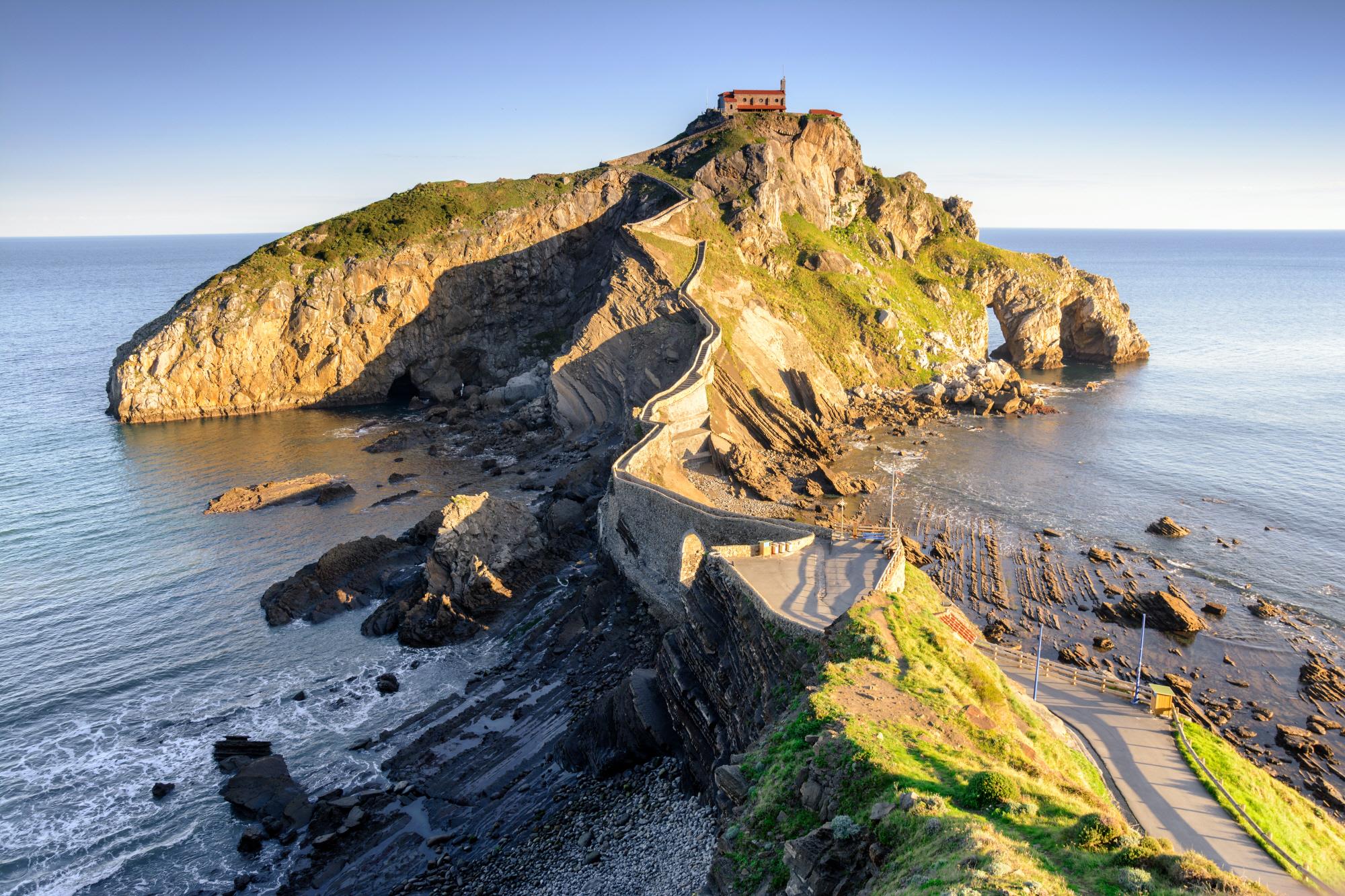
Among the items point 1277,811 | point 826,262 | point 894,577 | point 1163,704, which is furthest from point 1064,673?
point 826,262

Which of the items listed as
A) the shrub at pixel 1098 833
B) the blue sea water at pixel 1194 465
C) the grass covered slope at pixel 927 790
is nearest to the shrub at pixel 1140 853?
the grass covered slope at pixel 927 790

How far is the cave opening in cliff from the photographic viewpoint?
8338 centimetres

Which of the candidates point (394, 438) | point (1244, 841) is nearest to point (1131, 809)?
point (1244, 841)

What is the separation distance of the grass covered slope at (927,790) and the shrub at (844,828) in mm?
25

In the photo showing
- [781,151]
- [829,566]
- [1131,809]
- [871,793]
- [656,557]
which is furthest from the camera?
[781,151]

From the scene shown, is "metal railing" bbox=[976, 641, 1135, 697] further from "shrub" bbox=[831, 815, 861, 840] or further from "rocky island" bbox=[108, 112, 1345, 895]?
"shrub" bbox=[831, 815, 861, 840]

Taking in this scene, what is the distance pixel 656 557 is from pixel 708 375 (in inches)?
956

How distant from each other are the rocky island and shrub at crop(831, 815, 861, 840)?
0.10 metres

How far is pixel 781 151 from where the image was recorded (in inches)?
3378

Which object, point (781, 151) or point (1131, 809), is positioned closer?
point (1131, 809)

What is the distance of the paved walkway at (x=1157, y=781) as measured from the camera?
66.7ft

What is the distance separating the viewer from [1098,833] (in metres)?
13.7

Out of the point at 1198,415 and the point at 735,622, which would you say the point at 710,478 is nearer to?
the point at 735,622

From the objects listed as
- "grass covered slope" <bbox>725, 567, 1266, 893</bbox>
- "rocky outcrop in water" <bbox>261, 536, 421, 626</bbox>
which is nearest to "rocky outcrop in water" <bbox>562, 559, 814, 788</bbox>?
"grass covered slope" <bbox>725, 567, 1266, 893</bbox>
